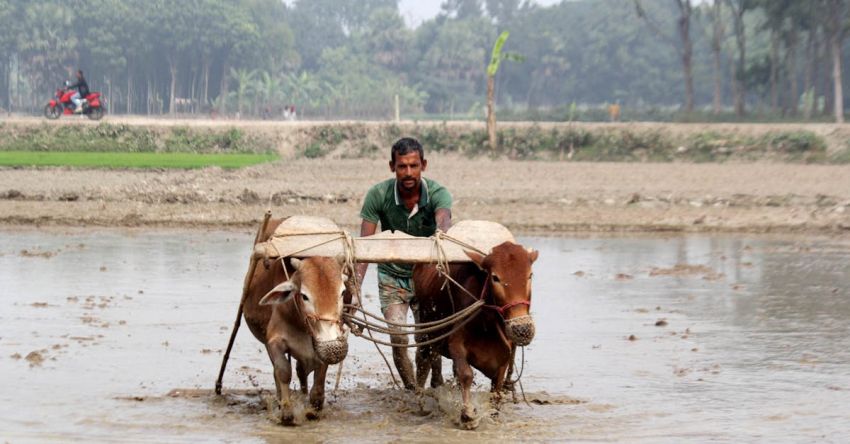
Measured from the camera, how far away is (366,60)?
93.8m

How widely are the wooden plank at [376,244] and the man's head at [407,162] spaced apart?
1.19ft

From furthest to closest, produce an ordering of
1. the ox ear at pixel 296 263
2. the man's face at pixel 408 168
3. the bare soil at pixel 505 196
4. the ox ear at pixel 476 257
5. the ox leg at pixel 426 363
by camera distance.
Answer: the bare soil at pixel 505 196
the ox leg at pixel 426 363
the man's face at pixel 408 168
the ox ear at pixel 476 257
the ox ear at pixel 296 263

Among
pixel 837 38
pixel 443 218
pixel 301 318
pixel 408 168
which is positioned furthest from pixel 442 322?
pixel 837 38

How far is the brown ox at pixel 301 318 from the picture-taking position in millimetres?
6910

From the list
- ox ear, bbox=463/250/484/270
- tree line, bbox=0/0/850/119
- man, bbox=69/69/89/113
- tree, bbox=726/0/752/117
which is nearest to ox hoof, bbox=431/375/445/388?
ox ear, bbox=463/250/484/270

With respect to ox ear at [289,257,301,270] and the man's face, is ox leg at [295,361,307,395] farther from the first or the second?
the man's face

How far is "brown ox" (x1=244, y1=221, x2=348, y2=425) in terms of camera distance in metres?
6.91

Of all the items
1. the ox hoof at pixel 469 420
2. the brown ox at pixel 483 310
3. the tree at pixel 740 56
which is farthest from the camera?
the tree at pixel 740 56

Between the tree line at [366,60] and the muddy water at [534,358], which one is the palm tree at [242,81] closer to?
the tree line at [366,60]

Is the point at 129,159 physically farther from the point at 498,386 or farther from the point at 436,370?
the point at 498,386

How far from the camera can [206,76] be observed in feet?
259

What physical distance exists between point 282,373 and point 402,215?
53.1 inches

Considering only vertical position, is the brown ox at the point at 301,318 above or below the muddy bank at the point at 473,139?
below

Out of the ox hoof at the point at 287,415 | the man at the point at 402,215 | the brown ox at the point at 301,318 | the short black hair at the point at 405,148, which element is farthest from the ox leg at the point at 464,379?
the short black hair at the point at 405,148
